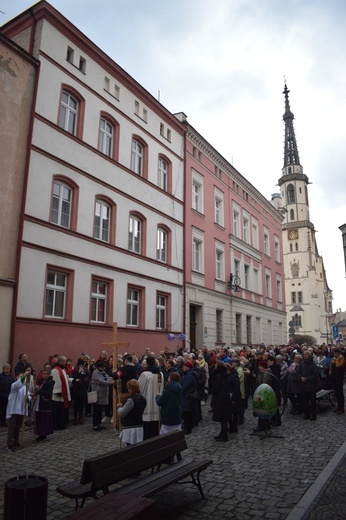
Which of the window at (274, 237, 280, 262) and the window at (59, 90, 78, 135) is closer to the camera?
the window at (59, 90, 78, 135)

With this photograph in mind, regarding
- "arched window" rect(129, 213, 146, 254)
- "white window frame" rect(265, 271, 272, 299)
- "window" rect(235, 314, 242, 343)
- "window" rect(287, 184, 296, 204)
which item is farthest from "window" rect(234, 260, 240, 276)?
"window" rect(287, 184, 296, 204)

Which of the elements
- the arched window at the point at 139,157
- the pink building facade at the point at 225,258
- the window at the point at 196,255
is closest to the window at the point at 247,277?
the pink building facade at the point at 225,258

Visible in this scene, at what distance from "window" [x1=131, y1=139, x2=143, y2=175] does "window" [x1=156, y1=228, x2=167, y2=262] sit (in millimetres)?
3443

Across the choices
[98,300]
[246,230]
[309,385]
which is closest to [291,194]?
[246,230]

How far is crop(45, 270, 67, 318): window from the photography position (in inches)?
627

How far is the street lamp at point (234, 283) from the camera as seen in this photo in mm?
29689

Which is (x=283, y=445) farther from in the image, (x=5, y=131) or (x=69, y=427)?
(x=5, y=131)

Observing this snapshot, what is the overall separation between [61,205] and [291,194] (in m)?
80.5

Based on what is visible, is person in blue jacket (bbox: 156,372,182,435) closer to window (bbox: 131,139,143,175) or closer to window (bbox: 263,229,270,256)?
window (bbox: 131,139,143,175)

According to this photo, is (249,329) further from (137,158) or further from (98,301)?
(98,301)

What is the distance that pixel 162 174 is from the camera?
2466 cm

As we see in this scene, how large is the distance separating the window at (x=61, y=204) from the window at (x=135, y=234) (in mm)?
4161

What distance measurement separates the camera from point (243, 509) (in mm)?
5664

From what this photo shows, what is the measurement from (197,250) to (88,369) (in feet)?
48.3
